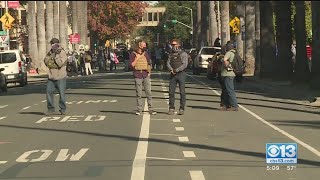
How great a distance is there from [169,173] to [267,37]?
980 inches

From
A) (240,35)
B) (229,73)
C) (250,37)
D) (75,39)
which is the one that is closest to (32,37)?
(75,39)

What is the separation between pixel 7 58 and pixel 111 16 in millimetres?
56587

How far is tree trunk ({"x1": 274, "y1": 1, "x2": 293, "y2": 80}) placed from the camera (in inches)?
1224

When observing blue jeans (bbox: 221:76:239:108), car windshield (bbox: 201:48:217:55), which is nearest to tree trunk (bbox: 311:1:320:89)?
blue jeans (bbox: 221:76:239:108)

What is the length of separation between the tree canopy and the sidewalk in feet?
192

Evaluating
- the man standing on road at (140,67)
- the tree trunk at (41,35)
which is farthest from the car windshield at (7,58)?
the man standing on road at (140,67)

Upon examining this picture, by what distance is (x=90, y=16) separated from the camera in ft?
302

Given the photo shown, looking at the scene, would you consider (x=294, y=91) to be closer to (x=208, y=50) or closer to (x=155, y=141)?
(x=155, y=141)

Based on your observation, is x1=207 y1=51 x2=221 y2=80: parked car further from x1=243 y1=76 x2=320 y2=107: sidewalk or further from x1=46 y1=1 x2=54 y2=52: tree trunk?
x1=46 y1=1 x2=54 y2=52: tree trunk

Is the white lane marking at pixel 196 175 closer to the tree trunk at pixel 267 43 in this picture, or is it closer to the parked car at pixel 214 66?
the parked car at pixel 214 66

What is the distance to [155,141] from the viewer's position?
12.4m

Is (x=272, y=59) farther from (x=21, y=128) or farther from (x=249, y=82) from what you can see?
(x=21, y=128)

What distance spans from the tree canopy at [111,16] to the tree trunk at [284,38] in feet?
196

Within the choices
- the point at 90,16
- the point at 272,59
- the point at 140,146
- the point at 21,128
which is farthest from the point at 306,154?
the point at 90,16
